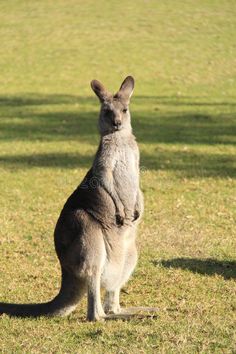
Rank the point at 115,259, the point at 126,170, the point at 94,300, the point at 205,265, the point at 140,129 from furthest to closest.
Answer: the point at 140,129 → the point at 205,265 → the point at 126,170 → the point at 115,259 → the point at 94,300

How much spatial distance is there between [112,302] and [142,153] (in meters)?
7.79

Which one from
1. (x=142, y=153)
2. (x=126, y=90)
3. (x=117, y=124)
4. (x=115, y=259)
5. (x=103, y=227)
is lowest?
(x=142, y=153)

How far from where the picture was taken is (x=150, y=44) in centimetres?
2825

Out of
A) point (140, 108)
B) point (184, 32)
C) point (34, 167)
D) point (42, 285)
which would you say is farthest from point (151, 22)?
point (42, 285)

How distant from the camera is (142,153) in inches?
508

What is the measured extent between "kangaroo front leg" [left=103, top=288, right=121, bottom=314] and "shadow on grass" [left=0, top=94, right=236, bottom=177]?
6021mm

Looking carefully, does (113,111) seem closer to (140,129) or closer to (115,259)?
(115,259)

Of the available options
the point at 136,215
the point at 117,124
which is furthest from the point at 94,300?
the point at 117,124

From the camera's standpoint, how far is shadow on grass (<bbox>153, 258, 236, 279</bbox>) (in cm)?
652

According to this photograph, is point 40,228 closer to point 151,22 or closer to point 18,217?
point 18,217

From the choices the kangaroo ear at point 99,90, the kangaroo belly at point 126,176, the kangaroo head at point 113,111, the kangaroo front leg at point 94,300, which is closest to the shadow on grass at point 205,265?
the kangaroo belly at point 126,176

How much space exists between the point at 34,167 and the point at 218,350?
7.67 meters

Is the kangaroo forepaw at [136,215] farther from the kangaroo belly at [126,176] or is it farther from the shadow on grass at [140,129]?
the shadow on grass at [140,129]

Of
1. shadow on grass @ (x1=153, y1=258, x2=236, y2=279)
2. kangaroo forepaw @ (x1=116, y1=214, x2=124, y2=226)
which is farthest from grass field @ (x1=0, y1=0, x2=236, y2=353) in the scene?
kangaroo forepaw @ (x1=116, y1=214, x2=124, y2=226)
